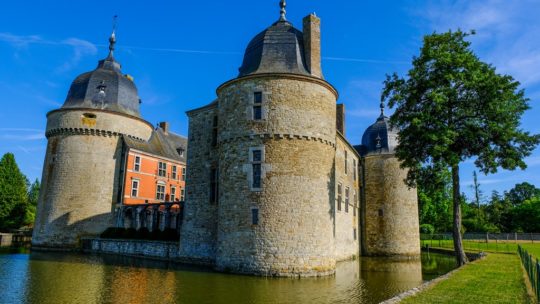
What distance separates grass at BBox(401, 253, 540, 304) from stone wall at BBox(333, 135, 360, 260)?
35.8 ft

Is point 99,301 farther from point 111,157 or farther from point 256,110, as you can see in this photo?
point 111,157

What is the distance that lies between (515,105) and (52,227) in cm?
3357

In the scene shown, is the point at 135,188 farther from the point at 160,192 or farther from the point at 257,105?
the point at 257,105

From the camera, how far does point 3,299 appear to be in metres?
11.0

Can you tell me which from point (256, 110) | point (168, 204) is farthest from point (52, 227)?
point (256, 110)

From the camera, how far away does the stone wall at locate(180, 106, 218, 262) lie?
21469 mm

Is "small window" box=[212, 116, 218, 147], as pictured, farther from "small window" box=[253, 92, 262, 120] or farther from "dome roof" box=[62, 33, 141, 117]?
"dome roof" box=[62, 33, 141, 117]

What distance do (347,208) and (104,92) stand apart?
23544 millimetres

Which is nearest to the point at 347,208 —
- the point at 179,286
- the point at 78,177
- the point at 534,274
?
the point at 179,286

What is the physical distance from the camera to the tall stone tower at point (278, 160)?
17156 mm

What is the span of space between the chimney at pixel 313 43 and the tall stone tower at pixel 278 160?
0.05 meters

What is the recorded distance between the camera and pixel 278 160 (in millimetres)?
17922

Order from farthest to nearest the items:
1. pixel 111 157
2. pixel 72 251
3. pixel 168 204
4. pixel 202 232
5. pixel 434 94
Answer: pixel 111 157, pixel 72 251, pixel 168 204, pixel 202 232, pixel 434 94

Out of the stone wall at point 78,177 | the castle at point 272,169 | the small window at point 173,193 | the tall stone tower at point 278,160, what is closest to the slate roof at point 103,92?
the stone wall at point 78,177
